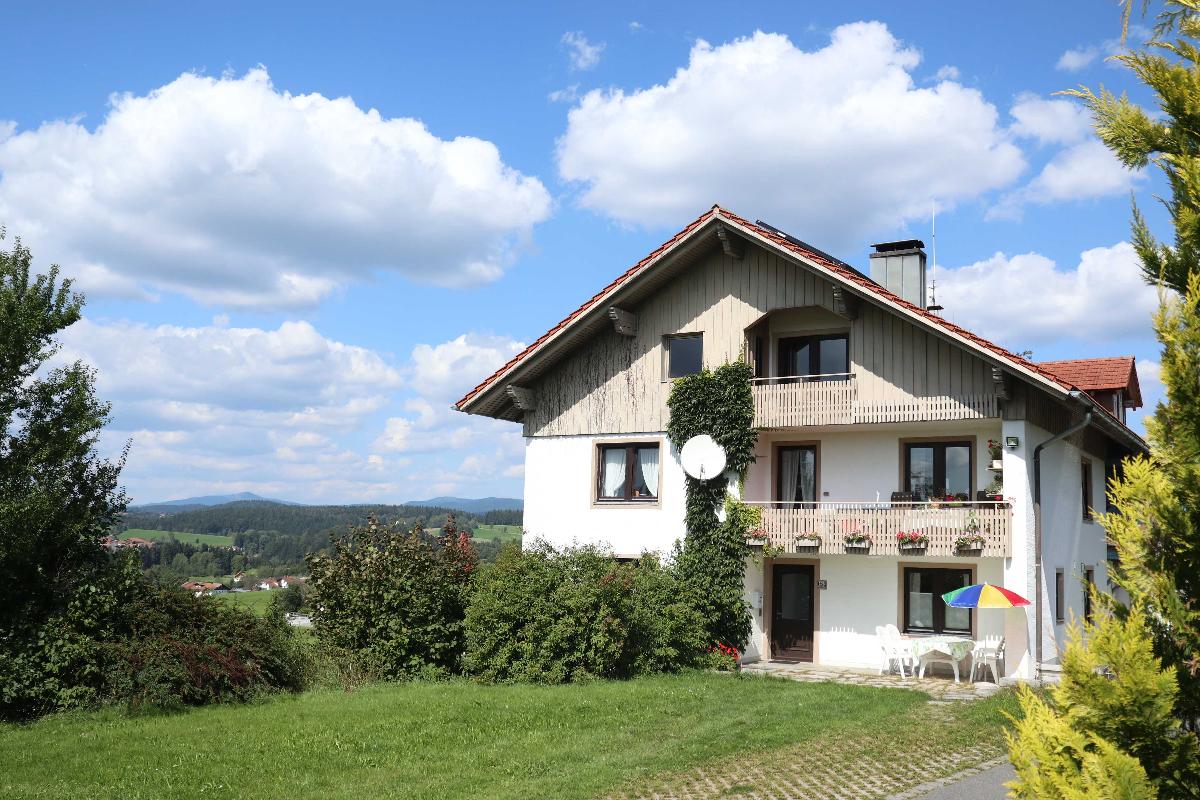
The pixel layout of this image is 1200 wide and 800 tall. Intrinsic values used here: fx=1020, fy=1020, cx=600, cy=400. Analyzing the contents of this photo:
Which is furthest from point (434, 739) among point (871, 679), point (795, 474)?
point (795, 474)

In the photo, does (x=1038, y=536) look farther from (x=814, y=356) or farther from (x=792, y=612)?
(x=814, y=356)

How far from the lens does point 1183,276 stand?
5148 millimetres

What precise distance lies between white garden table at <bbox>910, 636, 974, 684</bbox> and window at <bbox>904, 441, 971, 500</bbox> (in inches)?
119

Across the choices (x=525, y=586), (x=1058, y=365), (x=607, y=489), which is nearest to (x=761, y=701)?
(x=525, y=586)

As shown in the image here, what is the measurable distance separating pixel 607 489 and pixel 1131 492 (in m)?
18.9

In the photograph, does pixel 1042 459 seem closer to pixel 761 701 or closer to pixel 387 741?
pixel 761 701

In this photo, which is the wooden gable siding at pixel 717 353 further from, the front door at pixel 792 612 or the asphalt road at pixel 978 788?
the asphalt road at pixel 978 788

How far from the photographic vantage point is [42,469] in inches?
659

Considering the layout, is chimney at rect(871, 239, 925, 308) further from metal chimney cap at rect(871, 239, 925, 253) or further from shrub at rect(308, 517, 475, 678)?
shrub at rect(308, 517, 475, 678)

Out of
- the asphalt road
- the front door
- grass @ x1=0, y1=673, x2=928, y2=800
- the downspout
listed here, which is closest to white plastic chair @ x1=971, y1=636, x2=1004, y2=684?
the downspout

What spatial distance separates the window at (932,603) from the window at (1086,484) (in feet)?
16.5

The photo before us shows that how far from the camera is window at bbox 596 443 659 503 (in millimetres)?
23094

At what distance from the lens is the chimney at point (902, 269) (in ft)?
81.5

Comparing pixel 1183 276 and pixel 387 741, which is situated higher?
pixel 1183 276
